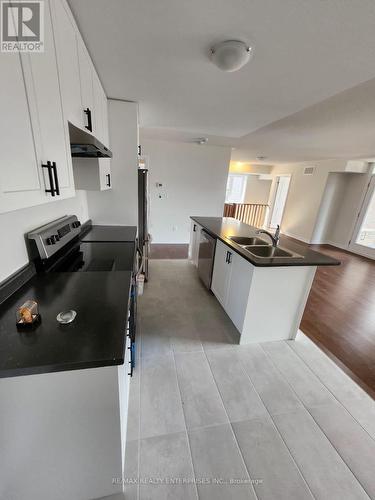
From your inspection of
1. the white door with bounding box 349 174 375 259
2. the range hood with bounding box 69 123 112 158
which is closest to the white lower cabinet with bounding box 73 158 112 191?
the range hood with bounding box 69 123 112 158

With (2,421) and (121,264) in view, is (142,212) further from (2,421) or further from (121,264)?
(2,421)

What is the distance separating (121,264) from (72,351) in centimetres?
87

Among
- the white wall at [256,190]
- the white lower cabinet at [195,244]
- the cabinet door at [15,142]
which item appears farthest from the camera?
the white wall at [256,190]

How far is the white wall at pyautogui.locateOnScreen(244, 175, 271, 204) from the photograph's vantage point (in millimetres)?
8648

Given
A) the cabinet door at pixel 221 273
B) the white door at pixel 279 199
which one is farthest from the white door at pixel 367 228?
the cabinet door at pixel 221 273

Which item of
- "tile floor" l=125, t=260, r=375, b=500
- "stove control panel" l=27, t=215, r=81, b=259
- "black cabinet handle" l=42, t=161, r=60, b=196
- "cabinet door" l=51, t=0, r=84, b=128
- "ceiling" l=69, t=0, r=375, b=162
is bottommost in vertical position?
"tile floor" l=125, t=260, r=375, b=500

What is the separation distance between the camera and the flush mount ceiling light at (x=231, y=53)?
124 centimetres

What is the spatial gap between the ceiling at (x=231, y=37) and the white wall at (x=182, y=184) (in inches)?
90.0

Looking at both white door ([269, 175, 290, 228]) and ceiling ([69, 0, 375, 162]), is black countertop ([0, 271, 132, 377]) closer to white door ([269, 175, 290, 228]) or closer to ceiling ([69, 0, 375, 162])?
ceiling ([69, 0, 375, 162])

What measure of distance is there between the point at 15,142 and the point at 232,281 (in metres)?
2.02

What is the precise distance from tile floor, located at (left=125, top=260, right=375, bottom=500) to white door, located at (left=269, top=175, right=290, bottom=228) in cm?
715

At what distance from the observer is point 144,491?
1.07m

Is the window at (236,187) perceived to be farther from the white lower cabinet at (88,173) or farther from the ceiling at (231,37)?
the white lower cabinet at (88,173)

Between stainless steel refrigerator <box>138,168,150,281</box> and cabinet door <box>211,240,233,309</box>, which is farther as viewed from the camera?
stainless steel refrigerator <box>138,168,150,281</box>
